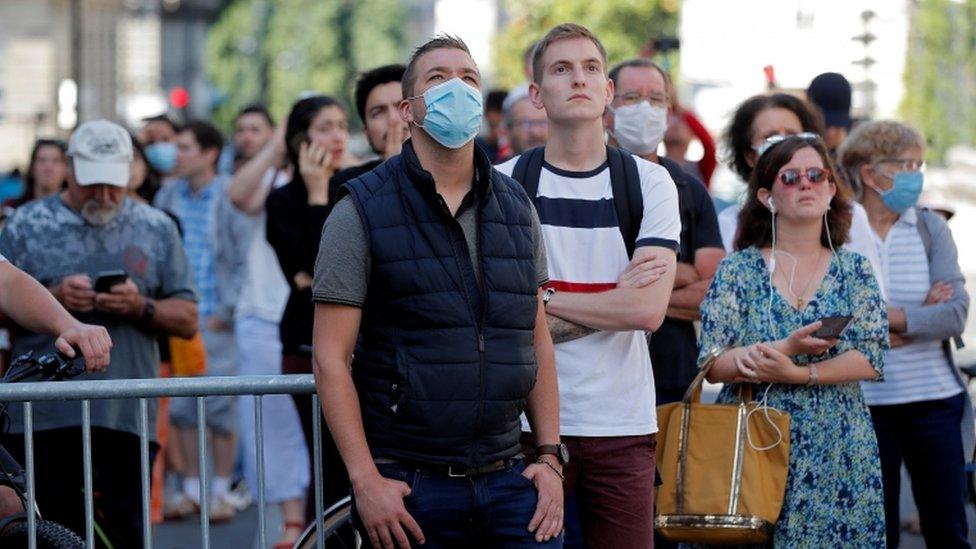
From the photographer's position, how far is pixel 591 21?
43.2 metres

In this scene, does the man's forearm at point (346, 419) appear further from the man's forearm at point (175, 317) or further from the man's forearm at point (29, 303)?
the man's forearm at point (175, 317)

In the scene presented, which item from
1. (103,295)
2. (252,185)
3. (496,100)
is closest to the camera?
(103,295)

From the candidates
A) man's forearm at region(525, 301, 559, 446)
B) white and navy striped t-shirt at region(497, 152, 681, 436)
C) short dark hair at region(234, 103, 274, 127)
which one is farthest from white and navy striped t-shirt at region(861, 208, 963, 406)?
short dark hair at region(234, 103, 274, 127)

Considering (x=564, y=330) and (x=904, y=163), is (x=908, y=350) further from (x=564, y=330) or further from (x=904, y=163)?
(x=564, y=330)

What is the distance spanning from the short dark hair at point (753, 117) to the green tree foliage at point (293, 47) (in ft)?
206

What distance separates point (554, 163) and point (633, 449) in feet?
3.05

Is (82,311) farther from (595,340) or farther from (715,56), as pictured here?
(715,56)

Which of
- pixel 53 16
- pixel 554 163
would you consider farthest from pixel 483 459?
pixel 53 16

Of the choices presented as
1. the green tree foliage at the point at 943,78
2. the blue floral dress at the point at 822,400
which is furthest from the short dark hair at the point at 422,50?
the green tree foliage at the point at 943,78

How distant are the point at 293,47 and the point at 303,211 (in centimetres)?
8012

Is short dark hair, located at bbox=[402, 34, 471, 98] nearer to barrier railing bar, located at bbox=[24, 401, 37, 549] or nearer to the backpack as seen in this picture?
the backpack

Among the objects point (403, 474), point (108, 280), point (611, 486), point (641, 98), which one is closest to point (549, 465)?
point (403, 474)

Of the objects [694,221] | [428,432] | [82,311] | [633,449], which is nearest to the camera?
[428,432]

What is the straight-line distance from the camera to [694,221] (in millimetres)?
6617
